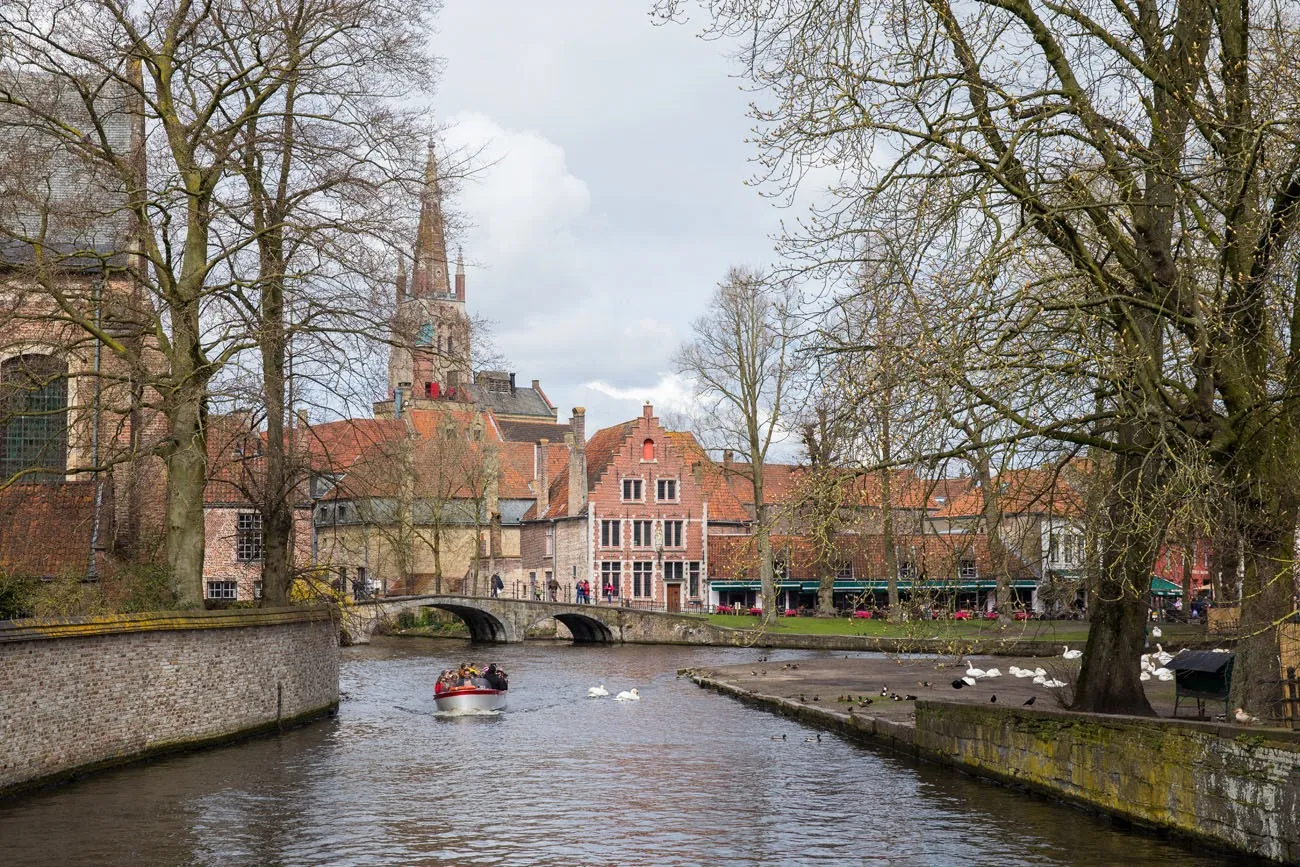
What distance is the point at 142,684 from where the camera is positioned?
1938 cm

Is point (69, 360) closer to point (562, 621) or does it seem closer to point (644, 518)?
point (562, 621)

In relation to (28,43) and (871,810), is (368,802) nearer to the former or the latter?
(871,810)

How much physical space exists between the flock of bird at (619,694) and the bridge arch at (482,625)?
23284 mm

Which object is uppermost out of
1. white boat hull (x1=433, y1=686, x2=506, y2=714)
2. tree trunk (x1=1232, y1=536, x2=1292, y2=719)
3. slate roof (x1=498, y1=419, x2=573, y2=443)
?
slate roof (x1=498, y1=419, x2=573, y2=443)

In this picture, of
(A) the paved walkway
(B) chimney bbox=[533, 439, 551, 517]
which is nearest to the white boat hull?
(A) the paved walkway

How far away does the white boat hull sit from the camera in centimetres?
2869

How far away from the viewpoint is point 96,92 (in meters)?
19.1

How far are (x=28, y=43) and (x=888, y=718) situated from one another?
16617 mm

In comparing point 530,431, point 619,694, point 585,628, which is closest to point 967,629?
point 585,628

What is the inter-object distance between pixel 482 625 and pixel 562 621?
3611mm

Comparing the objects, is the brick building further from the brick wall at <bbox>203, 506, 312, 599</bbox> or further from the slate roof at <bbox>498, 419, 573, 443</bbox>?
the slate roof at <bbox>498, 419, 573, 443</bbox>

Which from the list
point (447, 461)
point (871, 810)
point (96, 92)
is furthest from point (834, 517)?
point (447, 461)

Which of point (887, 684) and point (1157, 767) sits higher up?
point (1157, 767)

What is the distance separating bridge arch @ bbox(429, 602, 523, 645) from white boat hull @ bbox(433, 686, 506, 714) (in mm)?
26657
